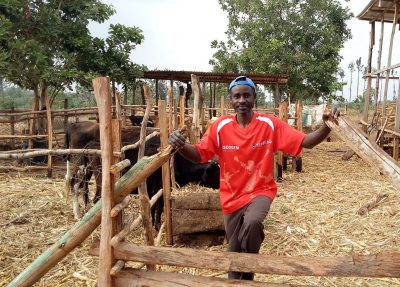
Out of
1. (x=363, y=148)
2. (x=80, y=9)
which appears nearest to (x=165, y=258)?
(x=363, y=148)

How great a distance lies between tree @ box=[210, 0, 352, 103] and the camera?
65.8ft

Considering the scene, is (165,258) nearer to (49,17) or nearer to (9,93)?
(49,17)

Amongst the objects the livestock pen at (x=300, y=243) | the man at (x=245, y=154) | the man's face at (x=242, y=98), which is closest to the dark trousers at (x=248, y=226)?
the man at (x=245, y=154)

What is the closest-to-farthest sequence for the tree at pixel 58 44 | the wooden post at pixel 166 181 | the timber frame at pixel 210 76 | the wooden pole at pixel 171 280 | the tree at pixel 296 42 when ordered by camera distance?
the wooden pole at pixel 171 280 < the wooden post at pixel 166 181 < the tree at pixel 58 44 < the timber frame at pixel 210 76 < the tree at pixel 296 42

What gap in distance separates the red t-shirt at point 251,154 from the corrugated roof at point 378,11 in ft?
33.5

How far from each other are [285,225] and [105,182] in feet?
13.3

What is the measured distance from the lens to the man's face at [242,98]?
298cm

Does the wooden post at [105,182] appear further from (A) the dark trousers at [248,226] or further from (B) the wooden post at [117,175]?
(A) the dark trousers at [248,226]

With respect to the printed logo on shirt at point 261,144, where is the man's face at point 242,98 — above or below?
above

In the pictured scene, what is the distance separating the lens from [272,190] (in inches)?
118

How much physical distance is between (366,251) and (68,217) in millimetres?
4305

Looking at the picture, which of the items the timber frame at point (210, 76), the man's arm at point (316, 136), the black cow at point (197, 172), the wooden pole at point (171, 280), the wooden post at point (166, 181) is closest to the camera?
the wooden pole at point (171, 280)

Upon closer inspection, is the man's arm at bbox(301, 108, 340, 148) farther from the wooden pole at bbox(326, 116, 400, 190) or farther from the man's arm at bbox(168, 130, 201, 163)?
the man's arm at bbox(168, 130, 201, 163)

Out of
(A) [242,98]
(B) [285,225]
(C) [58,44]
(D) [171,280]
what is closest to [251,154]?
(A) [242,98]
